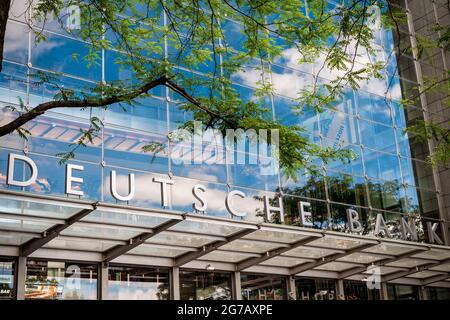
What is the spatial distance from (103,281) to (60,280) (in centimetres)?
95

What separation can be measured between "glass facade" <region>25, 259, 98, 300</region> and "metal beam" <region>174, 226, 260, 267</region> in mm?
2022

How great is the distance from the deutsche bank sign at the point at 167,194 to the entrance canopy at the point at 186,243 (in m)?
0.52

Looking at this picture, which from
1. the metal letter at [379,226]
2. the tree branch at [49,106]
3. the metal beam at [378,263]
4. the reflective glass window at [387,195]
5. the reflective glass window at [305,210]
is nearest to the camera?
the tree branch at [49,106]

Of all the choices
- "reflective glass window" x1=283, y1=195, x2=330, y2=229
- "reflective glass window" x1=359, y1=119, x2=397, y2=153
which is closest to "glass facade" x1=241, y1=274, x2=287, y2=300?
"reflective glass window" x1=283, y1=195, x2=330, y2=229

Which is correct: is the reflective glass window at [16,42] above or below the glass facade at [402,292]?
above

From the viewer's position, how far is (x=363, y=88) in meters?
19.7

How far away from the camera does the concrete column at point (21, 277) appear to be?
1206cm

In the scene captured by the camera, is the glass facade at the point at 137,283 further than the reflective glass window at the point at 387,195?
No

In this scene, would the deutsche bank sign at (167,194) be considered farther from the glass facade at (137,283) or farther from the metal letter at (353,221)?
the glass facade at (137,283)

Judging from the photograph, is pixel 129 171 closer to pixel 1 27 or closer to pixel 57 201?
pixel 57 201

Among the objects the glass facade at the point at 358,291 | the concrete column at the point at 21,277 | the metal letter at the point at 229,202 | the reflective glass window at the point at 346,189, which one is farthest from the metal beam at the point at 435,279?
the concrete column at the point at 21,277

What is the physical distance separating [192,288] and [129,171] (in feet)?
11.6

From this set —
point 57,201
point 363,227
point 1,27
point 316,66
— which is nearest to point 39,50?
point 57,201

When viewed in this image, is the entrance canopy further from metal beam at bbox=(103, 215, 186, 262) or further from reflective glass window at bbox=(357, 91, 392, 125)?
reflective glass window at bbox=(357, 91, 392, 125)
